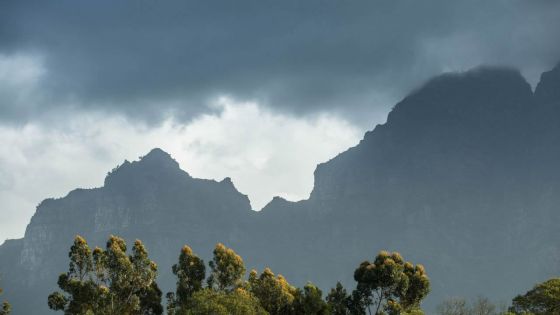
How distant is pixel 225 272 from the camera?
51.5m

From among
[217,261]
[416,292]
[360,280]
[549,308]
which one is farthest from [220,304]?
[549,308]

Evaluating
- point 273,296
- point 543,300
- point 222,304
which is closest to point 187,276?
point 273,296

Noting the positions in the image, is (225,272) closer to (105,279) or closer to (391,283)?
(105,279)

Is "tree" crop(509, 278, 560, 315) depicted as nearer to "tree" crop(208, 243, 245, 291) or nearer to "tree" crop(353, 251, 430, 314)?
"tree" crop(353, 251, 430, 314)

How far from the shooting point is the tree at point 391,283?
52188 mm

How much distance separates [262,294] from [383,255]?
1191 centimetres

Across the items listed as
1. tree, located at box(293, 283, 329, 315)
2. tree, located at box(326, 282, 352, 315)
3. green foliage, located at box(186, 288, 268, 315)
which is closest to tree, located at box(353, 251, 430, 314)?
tree, located at box(326, 282, 352, 315)

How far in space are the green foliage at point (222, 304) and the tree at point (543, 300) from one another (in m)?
29.8

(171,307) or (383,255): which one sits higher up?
(383,255)

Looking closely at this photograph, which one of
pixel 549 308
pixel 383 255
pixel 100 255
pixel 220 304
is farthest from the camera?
pixel 549 308

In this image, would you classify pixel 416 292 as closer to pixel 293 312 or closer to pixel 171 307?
pixel 293 312

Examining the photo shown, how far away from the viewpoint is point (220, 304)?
41.2m

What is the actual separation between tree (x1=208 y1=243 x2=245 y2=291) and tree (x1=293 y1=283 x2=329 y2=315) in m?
5.56

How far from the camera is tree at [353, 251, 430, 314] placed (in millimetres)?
52188
